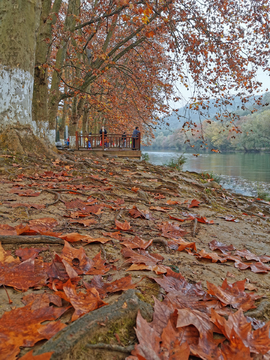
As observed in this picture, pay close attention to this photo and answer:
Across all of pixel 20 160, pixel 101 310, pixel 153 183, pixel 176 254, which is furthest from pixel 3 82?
pixel 101 310

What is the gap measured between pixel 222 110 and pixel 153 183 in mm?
3888

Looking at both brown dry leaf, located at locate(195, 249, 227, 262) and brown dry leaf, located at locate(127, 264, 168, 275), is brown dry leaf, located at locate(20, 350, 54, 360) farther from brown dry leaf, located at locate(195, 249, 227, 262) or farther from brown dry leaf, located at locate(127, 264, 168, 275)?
brown dry leaf, located at locate(195, 249, 227, 262)

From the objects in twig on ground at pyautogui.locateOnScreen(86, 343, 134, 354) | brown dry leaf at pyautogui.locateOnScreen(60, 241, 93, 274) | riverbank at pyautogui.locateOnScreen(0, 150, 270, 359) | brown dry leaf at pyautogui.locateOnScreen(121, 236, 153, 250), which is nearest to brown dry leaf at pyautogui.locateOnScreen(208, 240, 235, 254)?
riverbank at pyautogui.locateOnScreen(0, 150, 270, 359)

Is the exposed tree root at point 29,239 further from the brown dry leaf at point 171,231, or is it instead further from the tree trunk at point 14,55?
the tree trunk at point 14,55

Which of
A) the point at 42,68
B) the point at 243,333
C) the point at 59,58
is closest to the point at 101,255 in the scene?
the point at 243,333

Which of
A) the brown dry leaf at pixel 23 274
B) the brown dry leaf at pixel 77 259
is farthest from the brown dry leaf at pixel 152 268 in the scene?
the brown dry leaf at pixel 23 274

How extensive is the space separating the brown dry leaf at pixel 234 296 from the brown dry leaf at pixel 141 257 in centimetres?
45

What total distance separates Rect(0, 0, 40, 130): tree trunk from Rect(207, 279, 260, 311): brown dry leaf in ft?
19.6

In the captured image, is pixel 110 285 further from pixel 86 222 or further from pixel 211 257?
pixel 86 222

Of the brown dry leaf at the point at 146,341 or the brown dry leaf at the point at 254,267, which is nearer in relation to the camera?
the brown dry leaf at the point at 146,341

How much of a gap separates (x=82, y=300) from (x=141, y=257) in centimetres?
71

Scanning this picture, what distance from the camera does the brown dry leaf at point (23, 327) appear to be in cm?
89

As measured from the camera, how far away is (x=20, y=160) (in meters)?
5.63

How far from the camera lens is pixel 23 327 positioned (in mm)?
997
